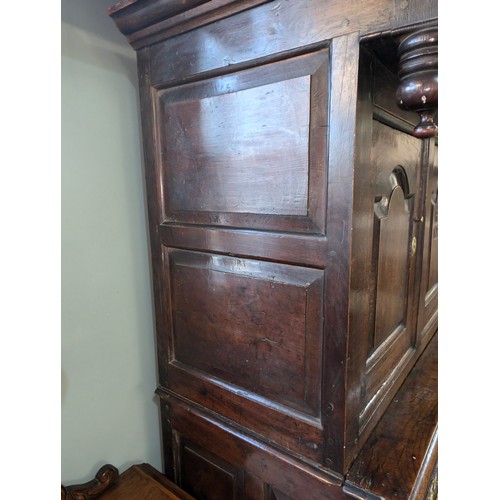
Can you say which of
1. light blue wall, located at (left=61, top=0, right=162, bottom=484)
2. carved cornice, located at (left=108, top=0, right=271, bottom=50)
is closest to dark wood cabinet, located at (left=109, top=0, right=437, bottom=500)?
carved cornice, located at (left=108, top=0, right=271, bottom=50)

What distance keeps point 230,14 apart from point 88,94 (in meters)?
0.46

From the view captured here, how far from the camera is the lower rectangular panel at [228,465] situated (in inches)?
29.3

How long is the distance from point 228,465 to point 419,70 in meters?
1.00

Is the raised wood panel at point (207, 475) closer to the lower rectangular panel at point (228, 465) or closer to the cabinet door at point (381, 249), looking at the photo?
the lower rectangular panel at point (228, 465)

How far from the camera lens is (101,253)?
996 millimetres

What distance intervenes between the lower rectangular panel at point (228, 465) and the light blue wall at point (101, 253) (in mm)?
168

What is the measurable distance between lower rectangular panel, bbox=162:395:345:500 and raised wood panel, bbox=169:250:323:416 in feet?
0.43

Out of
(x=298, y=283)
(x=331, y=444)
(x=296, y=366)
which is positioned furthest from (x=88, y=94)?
(x=331, y=444)

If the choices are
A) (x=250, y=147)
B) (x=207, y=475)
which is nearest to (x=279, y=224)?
(x=250, y=147)

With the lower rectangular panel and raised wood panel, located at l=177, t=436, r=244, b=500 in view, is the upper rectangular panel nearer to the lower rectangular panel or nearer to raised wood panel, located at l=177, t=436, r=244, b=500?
the lower rectangular panel

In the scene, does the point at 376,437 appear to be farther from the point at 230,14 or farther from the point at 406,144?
the point at 230,14

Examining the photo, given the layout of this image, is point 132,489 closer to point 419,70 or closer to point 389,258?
point 389,258

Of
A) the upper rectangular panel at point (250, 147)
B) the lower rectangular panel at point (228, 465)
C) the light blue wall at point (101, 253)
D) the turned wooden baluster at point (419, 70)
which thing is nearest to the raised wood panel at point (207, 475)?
the lower rectangular panel at point (228, 465)

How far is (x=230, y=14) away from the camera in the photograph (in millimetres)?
689
